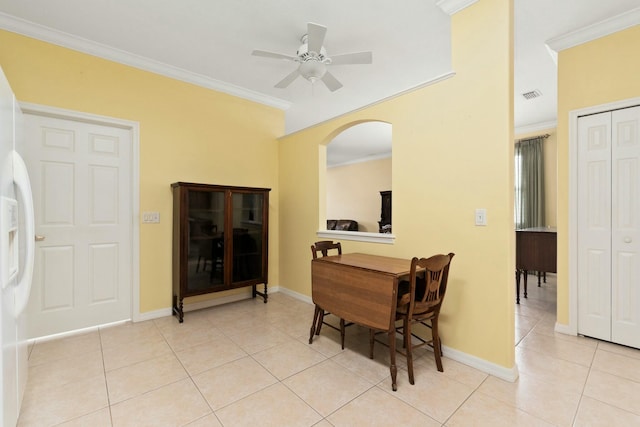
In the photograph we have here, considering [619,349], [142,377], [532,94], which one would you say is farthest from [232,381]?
[532,94]

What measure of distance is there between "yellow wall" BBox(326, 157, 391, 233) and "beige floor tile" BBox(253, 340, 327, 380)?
5.59m

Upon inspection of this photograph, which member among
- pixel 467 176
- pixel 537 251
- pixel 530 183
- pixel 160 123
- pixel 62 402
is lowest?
pixel 62 402

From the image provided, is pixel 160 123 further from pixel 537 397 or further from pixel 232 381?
pixel 537 397

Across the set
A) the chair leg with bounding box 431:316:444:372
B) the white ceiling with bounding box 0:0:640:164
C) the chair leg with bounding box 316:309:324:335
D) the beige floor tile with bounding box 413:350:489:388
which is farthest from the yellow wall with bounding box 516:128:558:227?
the chair leg with bounding box 316:309:324:335

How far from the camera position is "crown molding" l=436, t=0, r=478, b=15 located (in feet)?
6.87

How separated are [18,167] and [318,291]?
77.7 inches

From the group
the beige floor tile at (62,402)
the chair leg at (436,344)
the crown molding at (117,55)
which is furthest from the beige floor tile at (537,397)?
the crown molding at (117,55)

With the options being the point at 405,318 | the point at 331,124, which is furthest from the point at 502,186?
the point at 331,124

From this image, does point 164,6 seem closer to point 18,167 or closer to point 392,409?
point 18,167

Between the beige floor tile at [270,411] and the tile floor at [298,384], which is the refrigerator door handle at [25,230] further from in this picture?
the beige floor tile at [270,411]

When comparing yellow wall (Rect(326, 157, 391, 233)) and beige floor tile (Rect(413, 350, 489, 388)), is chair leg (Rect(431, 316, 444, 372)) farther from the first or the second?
yellow wall (Rect(326, 157, 391, 233))

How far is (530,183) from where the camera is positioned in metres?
5.08

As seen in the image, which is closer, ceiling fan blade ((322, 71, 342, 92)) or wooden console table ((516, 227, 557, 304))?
ceiling fan blade ((322, 71, 342, 92))

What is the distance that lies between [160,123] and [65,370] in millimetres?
2359
